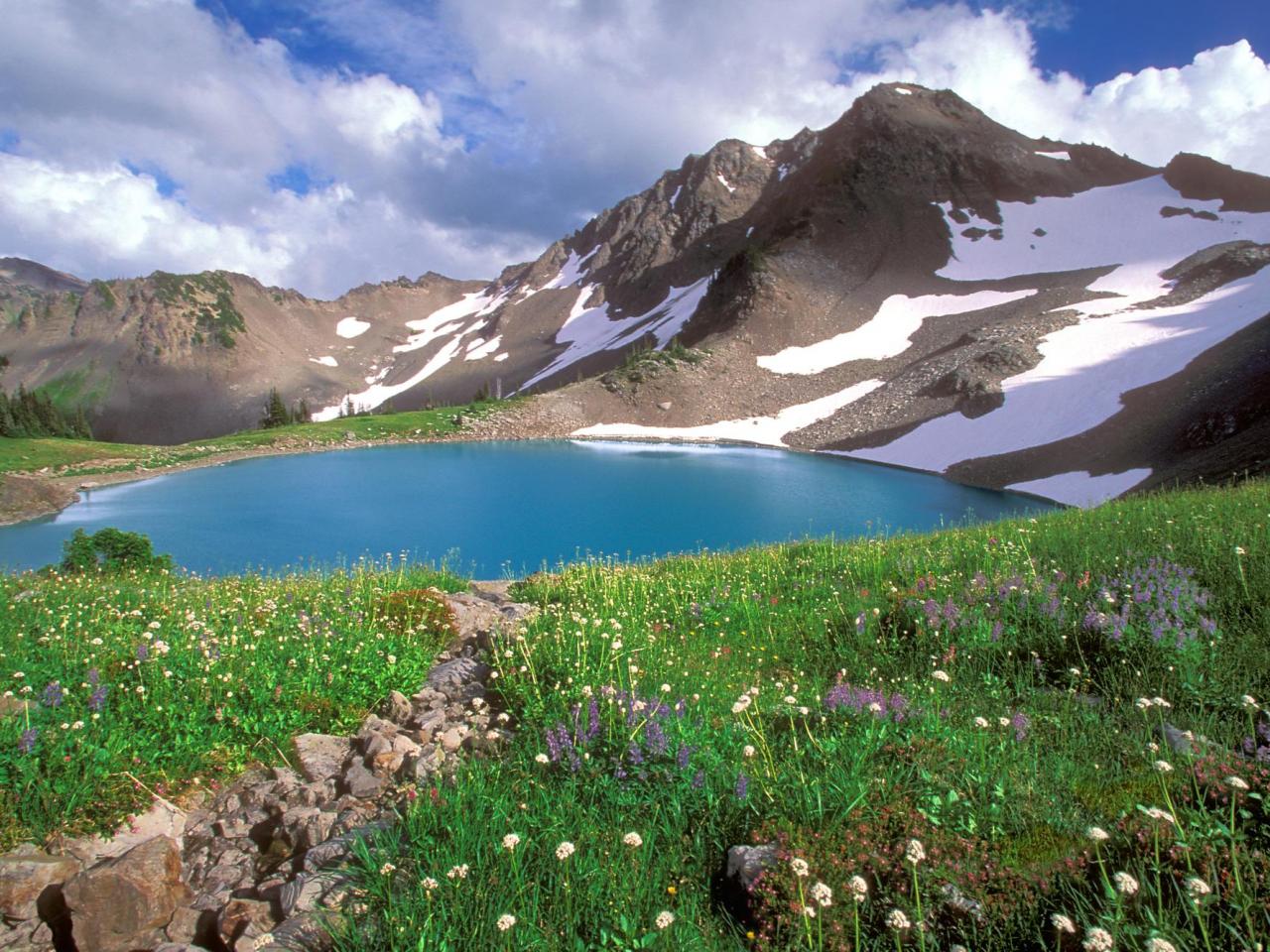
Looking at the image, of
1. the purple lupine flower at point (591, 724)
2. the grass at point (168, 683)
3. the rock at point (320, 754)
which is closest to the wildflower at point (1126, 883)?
the purple lupine flower at point (591, 724)

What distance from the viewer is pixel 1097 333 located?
62.9 meters

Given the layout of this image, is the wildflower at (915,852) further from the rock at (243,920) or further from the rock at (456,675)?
the rock at (456,675)

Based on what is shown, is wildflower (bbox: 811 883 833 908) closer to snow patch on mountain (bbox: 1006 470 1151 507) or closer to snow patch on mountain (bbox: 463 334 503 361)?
snow patch on mountain (bbox: 1006 470 1151 507)

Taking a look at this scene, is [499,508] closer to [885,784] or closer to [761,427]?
[885,784]

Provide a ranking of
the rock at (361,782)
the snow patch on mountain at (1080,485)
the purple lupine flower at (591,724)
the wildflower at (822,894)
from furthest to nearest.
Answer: the snow patch on mountain at (1080,485) → the rock at (361,782) → the purple lupine flower at (591,724) → the wildflower at (822,894)

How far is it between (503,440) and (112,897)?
237 ft

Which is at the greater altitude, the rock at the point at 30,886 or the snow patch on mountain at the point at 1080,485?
the rock at the point at 30,886

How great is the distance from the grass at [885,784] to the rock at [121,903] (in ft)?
4.87

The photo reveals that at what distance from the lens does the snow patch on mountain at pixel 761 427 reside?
70750 mm

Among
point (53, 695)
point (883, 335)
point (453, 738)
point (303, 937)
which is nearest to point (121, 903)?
point (303, 937)

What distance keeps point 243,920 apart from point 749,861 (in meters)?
2.76

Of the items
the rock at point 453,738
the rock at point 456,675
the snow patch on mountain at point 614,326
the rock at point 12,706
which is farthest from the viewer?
the snow patch on mountain at point 614,326

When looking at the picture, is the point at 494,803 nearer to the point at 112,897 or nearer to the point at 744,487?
the point at 112,897

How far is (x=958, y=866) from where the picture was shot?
9.88 feet
